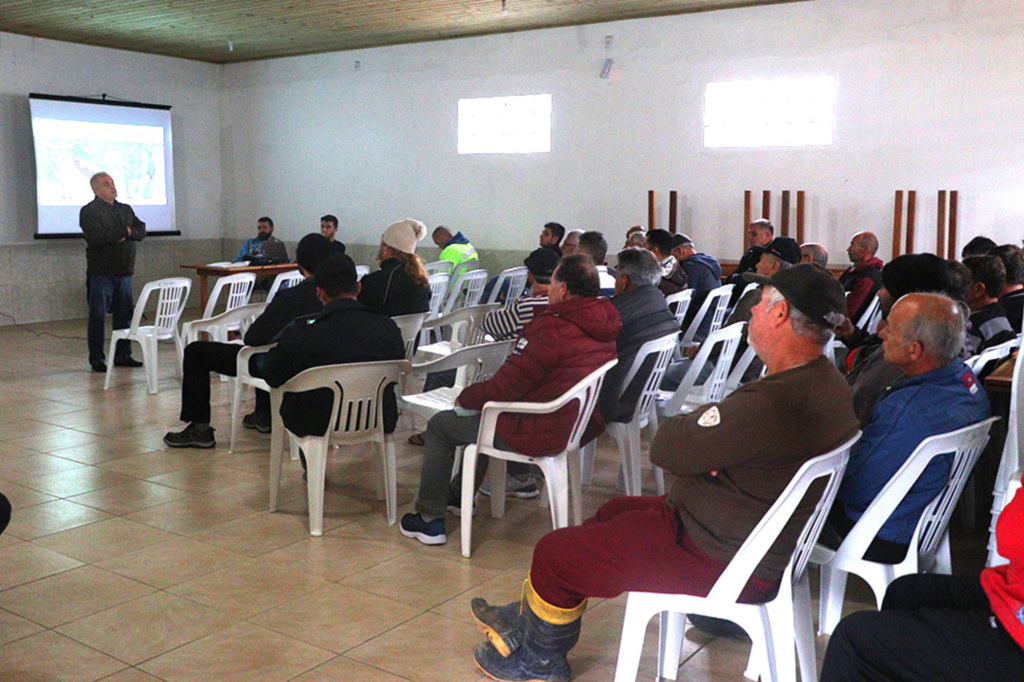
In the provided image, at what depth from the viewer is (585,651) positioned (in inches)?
110

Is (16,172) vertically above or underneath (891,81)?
underneath

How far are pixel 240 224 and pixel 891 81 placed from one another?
26.0 feet

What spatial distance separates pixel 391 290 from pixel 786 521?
126 inches

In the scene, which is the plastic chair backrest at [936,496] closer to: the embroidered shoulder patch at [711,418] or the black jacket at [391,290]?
the embroidered shoulder patch at [711,418]

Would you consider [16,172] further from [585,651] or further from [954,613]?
[954,613]

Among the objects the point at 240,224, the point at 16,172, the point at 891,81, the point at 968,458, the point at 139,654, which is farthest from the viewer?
the point at 240,224

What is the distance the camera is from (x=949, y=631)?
1.93 meters

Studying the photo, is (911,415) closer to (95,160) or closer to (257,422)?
(257,422)

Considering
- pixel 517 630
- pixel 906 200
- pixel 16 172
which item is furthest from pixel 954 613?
pixel 16 172

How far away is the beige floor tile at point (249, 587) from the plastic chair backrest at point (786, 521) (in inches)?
60.2

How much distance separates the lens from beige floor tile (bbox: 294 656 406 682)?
260 centimetres

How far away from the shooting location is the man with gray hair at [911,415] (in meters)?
2.47

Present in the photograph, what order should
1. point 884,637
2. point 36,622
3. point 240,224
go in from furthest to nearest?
1. point 240,224
2. point 36,622
3. point 884,637

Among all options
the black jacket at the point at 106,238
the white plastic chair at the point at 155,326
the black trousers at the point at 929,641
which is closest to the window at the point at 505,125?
the black jacket at the point at 106,238
